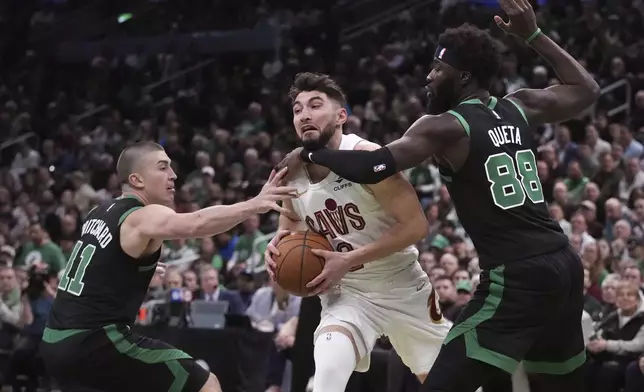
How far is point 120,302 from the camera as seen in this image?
19.0ft

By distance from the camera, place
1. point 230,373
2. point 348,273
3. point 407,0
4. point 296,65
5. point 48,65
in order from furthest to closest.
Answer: point 48,65 < point 407,0 < point 296,65 < point 230,373 < point 348,273

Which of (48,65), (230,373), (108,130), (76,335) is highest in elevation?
(48,65)

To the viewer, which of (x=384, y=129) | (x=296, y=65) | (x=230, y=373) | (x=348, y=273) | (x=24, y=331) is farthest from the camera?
(x=296, y=65)

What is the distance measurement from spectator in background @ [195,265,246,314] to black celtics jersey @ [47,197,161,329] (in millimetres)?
5807

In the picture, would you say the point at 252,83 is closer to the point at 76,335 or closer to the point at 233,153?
the point at 233,153

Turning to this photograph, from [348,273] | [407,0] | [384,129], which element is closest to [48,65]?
[407,0]

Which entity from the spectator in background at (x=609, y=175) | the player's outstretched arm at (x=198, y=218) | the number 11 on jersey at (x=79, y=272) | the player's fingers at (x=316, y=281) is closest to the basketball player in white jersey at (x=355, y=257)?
the player's fingers at (x=316, y=281)

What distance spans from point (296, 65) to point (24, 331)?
873 cm

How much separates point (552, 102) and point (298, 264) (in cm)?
155

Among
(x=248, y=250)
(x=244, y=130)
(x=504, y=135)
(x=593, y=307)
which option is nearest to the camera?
(x=504, y=135)

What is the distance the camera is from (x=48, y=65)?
907 inches

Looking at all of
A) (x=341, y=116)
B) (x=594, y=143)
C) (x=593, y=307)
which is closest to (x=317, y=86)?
(x=341, y=116)

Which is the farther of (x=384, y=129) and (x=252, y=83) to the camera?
(x=252, y=83)

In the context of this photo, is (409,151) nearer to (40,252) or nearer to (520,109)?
(520,109)
